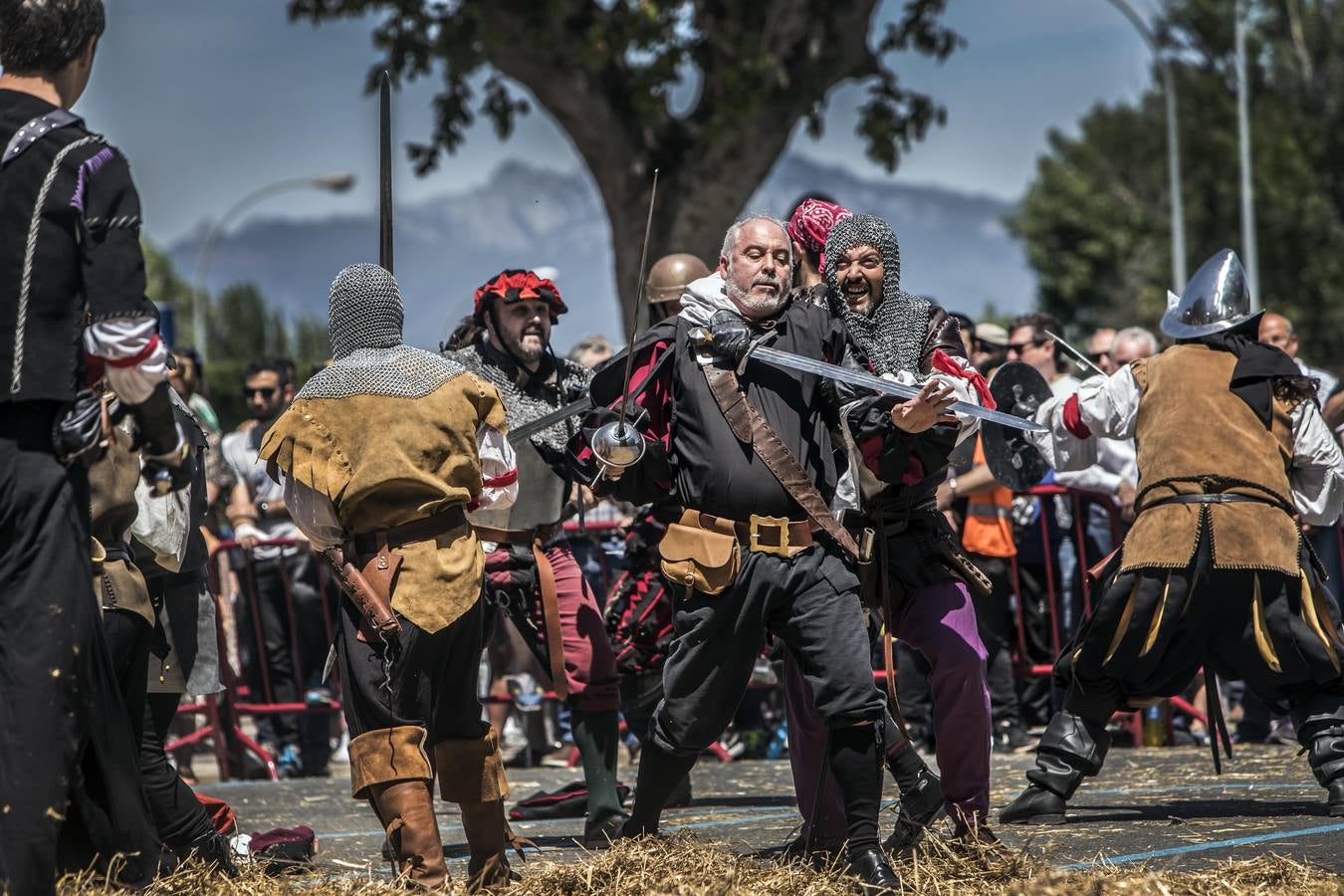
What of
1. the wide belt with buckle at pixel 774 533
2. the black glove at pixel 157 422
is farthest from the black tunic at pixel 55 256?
the wide belt with buckle at pixel 774 533

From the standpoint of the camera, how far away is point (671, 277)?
7.21 meters

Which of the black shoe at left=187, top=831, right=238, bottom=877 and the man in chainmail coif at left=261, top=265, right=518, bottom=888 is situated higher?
the man in chainmail coif at left=261, top=265, right=518, bottom=888

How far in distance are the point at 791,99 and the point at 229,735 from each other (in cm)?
754

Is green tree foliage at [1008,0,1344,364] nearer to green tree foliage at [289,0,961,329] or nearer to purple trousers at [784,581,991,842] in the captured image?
green tree foliage at [289,0,961,329]

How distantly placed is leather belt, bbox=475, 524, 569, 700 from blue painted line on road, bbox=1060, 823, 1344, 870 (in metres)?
2.14

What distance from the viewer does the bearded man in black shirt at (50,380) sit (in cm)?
406

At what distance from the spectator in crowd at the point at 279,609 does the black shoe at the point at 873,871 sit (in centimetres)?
523

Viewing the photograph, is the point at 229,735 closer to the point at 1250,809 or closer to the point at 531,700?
the point at 531,700

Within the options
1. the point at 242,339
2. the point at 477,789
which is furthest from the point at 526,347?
the point at 242,339

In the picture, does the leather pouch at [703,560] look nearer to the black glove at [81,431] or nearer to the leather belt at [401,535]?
the leather belt at [401,535]

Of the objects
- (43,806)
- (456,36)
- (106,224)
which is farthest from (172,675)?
(456,36)

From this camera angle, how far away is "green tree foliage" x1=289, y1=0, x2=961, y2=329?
14.5 m

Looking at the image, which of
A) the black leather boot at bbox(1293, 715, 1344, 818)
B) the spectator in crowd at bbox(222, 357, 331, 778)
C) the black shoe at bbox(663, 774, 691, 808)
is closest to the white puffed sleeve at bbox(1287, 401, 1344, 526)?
the black leather boot at bbox(1293, 715, 1344, 818)

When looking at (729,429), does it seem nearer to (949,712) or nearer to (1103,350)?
(949,712)
